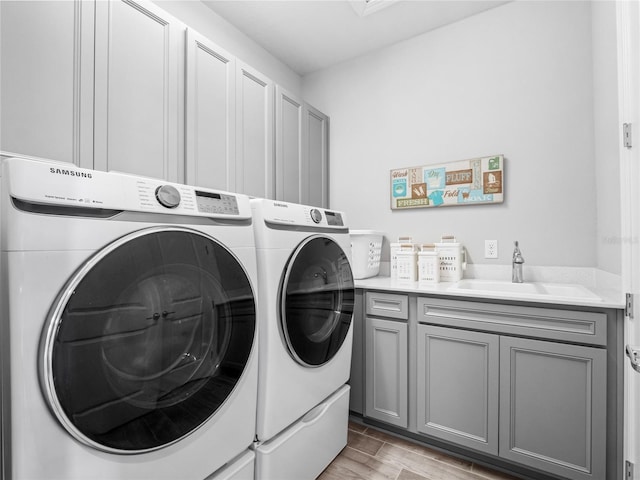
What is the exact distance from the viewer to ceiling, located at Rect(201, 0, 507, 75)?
2131 mm

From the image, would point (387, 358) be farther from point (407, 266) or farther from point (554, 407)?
point (554, 407)

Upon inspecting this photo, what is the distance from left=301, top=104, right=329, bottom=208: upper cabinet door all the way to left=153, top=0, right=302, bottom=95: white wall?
Result: 51 centimetres

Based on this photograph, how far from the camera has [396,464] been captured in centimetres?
167

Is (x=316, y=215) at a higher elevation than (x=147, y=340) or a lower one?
higher

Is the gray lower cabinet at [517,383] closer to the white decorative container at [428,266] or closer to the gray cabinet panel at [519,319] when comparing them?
the gray cabinet panel at [519,319]

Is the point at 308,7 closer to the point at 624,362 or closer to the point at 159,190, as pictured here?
the point at 159,190

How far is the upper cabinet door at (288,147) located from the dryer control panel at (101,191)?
3.76ft

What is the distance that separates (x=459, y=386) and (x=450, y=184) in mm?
1321

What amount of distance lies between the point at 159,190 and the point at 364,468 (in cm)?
164

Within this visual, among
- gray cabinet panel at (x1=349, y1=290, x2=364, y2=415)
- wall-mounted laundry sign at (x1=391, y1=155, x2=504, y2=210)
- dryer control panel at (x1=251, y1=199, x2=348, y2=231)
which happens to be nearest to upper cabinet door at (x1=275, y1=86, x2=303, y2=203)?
dryer control panel at (x1=251, y1=199, x2=348, y2=231)

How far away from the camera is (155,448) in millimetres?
862

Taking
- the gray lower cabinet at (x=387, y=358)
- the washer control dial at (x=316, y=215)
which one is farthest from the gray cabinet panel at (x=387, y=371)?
the washer control dial at (x=316, y=215)

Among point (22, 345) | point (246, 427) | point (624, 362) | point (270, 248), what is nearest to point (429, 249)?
point (624, 362)

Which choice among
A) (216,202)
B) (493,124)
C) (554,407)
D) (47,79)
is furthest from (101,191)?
(493,124)
